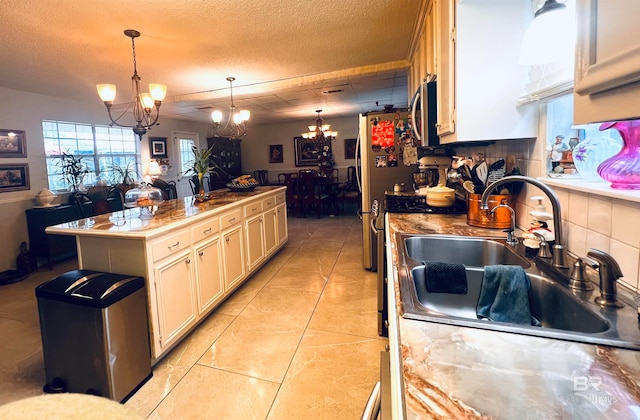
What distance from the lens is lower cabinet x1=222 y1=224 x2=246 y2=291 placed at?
9.17ft

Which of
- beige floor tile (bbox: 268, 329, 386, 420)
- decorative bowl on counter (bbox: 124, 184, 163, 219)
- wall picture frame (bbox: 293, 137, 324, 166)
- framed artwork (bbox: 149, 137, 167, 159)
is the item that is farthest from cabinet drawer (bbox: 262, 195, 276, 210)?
wall picture frame (bbox: 293, 137, 324, 166)

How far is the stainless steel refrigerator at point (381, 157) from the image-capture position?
10.8ft

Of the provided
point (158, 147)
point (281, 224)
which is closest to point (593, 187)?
point (281, 224)

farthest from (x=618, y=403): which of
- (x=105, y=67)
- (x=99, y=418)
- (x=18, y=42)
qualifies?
(x=105, y=67)

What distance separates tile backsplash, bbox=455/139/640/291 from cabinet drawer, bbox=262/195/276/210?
108 inches

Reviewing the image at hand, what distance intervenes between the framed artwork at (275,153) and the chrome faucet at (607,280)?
8522mm

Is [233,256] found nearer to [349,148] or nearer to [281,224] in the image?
[281,224]

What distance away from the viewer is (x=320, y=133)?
281 inches

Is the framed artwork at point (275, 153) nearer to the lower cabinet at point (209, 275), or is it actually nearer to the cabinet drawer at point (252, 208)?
the cabinet drawer at point (252, 208)

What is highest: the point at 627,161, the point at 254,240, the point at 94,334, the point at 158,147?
the point at 158,147

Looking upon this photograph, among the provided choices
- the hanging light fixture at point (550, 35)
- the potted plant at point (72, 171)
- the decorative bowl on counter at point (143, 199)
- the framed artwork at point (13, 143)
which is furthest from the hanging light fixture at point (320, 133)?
the hanging light fixture at point (550, 35)

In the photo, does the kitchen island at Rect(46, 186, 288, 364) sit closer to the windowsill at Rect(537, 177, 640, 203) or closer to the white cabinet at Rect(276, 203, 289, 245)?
the white cabinet at Rect(276, 203, 289, 245)

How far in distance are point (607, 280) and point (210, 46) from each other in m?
3.27

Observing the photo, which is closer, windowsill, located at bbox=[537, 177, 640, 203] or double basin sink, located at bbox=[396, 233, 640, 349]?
double basin sink, located at bbox=[396, 233, 640, 349]
